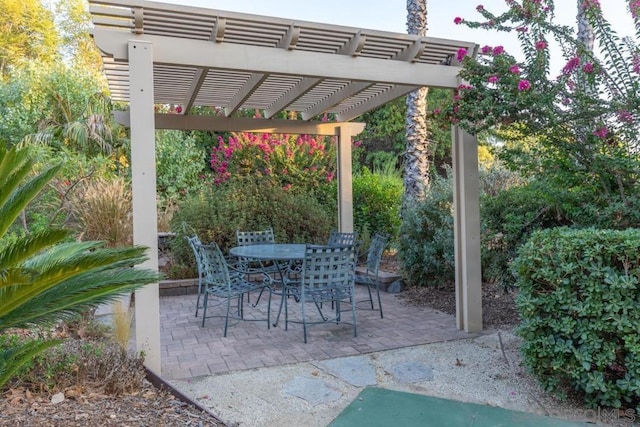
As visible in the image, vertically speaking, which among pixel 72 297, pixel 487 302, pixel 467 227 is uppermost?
pixel 467 227

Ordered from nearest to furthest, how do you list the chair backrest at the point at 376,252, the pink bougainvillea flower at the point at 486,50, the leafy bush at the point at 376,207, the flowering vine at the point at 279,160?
the pink bougainvillea flower at the point at 486,50
the chair backrest at the point at 376,252
the leafy bush at the point at 376,207
the flowering vine at the point at 279,160

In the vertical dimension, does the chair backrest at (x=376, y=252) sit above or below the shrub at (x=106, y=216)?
below

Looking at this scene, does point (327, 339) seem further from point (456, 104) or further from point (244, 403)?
point (456, 104)

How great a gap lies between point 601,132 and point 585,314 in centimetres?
162

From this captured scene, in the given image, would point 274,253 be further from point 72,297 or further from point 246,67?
point 72,297

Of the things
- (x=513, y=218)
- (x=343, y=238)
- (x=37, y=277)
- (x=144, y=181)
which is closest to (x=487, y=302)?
(x=513, y=218)

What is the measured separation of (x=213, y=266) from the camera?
14.7ft

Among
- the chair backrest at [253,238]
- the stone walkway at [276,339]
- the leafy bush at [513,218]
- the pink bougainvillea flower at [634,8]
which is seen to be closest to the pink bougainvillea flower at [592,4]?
the pink bougainvillea flower at [634,8]

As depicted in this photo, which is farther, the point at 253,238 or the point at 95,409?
the point at 253,238

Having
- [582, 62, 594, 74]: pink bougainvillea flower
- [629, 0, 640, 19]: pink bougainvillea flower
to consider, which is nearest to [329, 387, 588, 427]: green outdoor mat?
[582, 62, 594, 74]: pink bougainvillea flower

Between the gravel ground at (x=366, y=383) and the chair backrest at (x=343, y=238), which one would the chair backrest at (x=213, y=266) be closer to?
the gravel ground at (x=366, y=383)

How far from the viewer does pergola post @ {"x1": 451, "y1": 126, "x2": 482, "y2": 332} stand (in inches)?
169

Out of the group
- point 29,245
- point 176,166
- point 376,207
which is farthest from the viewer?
point 176,166

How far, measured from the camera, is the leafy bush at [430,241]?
5602 millimetres
